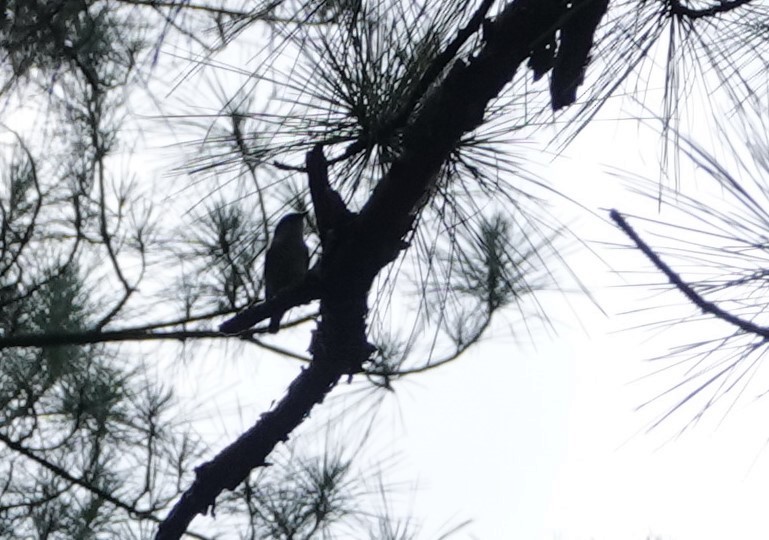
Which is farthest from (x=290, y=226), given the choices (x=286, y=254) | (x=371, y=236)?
(x=371, y=236)

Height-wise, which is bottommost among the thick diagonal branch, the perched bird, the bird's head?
the thick diagonal branch

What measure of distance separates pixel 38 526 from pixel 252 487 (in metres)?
0.58

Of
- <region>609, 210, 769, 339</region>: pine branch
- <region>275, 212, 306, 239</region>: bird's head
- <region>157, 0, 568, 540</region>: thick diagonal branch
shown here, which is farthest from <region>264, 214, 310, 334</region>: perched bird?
<region>609, 210, 769, 339</region>: pine branch

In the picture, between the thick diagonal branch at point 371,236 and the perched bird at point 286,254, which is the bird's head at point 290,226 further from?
the thick diagonal branch at point 371,236

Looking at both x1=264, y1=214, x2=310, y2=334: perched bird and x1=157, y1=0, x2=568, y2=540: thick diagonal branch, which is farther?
x1=264, y1=214, x2=310, y2=334: perched bird

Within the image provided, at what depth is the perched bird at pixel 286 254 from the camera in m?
1.65

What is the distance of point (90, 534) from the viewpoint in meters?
2.30

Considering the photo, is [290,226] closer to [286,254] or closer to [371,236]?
[286,254]

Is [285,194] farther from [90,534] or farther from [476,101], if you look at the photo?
[90,534]

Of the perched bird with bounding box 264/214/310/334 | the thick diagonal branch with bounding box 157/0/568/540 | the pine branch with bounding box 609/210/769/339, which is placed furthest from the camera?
the perched bird with bounding box 264/214/310/334

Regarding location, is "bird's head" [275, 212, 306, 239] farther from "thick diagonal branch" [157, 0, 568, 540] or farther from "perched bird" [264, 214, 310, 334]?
"thick diagonal branch" [157, 0, 568, 540]

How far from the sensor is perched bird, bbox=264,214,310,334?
1.65 m

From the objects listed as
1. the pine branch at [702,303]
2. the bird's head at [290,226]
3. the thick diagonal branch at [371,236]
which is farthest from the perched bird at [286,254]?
the pine branch at [702,303]

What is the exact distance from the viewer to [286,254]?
5.47 feet
